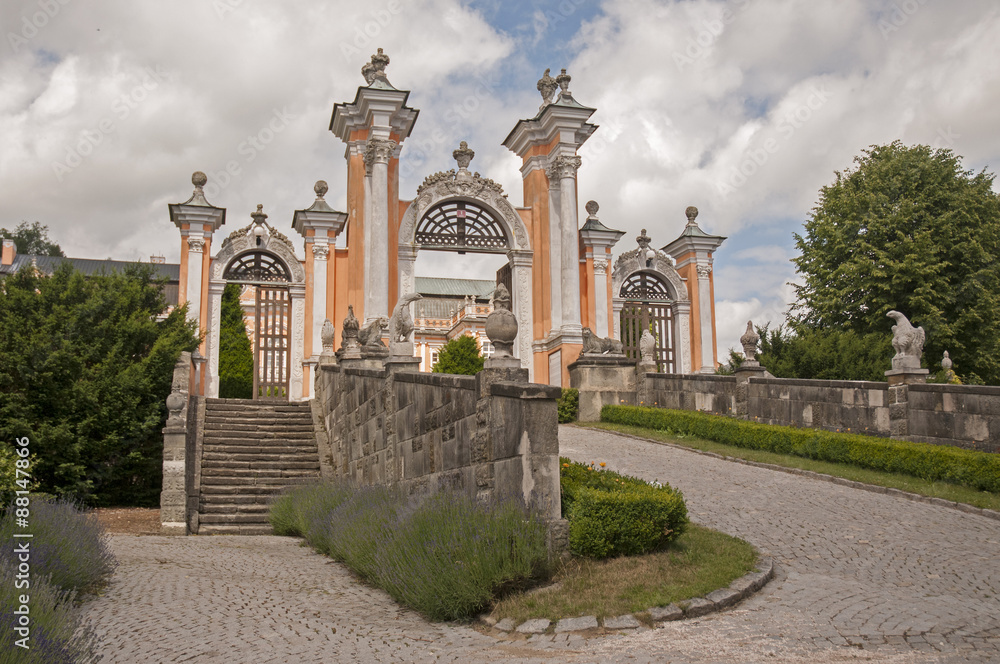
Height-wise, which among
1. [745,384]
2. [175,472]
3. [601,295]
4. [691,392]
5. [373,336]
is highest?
[601,295]

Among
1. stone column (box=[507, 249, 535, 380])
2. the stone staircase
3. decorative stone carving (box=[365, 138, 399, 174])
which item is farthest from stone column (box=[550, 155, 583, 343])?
the stone staircase

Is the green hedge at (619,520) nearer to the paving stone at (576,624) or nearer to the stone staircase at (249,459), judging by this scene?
the paving stone at (576,624)

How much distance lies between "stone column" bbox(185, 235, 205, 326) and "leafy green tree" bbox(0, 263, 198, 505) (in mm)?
4913

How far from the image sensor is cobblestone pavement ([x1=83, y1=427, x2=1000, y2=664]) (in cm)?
520

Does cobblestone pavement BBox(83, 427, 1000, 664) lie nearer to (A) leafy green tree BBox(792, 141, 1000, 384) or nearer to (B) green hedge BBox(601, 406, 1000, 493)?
(B) green hedge BBox(601, 406, 1000, 493)

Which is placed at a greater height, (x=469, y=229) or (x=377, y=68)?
(x=377, y=68)

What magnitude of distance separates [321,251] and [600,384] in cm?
861

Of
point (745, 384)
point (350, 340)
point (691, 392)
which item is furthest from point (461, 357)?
point (745, 384)

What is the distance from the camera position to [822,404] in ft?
49.8

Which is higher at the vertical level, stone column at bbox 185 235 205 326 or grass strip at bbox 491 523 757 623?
stone column at bbox 185 235 205 326

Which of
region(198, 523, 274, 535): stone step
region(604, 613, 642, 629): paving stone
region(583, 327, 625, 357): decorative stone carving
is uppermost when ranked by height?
region(583, 327, 625, 357): decorative stone carving

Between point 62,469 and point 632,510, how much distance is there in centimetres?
1095

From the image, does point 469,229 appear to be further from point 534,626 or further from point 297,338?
point 534,626

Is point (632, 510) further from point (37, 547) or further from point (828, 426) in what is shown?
point (828, 426)
